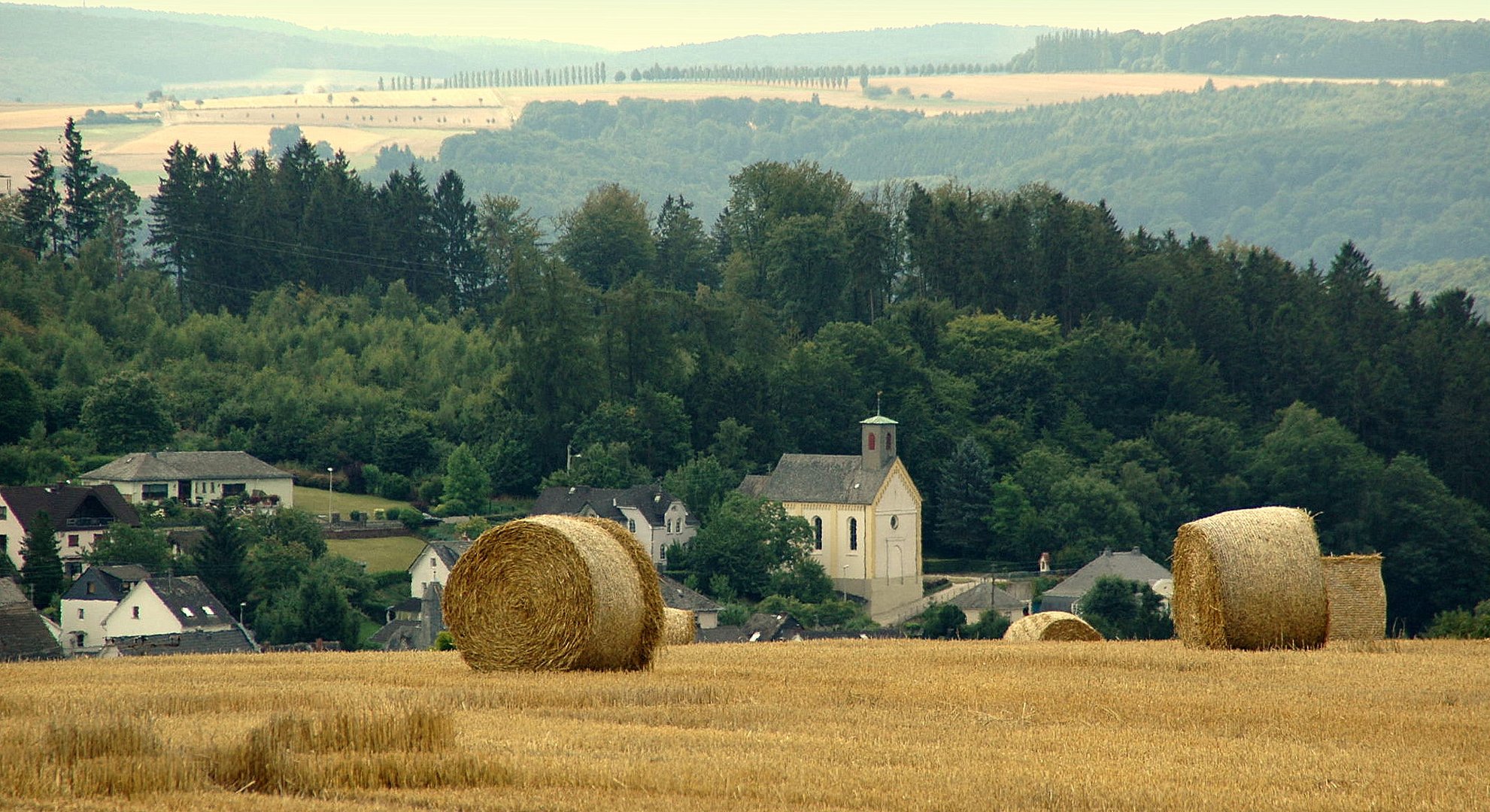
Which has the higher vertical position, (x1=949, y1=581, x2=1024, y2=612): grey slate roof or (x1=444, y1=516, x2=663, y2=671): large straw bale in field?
(x1=444, y1=516, x2=663, y2=671): large straw bale in field

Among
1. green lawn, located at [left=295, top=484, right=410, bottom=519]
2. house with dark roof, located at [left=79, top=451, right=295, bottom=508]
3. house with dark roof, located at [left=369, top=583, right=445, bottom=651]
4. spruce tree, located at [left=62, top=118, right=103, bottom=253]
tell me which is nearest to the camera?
house with dark roof, located at [left=369, top=583, right=445, bottom=651]

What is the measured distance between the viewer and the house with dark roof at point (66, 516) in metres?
77.8

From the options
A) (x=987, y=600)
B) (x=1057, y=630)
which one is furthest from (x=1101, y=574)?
(x=1057, y=630)

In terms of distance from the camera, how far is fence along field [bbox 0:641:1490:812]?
13961 millimetres

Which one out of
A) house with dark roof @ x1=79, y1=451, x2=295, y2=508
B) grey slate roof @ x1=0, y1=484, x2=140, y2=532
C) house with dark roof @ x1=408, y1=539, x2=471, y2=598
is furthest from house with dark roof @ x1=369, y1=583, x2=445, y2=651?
grey slate roof @ x1=0, y1=484, x2=140, y2=532

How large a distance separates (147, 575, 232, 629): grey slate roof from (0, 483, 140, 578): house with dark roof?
8.25 metres

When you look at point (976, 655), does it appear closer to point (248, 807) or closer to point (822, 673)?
point (822, 673)

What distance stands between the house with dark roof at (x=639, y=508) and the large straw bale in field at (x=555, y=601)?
6451cm

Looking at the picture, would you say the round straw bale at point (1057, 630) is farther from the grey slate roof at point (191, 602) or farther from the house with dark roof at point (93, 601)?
the house with dark roof at point (93, 601)

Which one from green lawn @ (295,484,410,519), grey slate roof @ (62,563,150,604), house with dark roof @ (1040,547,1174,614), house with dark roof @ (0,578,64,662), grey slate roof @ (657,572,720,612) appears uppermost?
house with dark roof @ (0,578,64,662)

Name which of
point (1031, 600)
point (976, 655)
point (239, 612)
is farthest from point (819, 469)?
point (976, 655)

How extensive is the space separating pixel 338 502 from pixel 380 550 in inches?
326

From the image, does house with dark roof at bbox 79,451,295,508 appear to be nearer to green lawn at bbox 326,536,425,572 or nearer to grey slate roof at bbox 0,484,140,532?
grey slate roof at bbox 0,484,140,532

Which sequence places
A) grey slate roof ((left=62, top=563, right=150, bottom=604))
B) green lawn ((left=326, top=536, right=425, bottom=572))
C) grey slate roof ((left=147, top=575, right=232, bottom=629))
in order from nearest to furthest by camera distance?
grey slate roof ((left=147, top=575, right=232, bottom=629))
grey slate roof ((left=62, top=563, right=150, bottom=604))
green lawn ((left=326, top=536, right=425, bottom=572))
